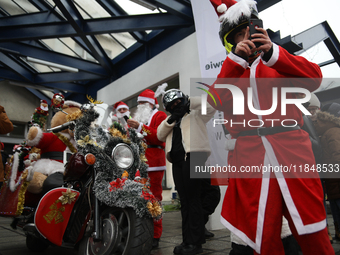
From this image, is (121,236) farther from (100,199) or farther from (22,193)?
(22,193)

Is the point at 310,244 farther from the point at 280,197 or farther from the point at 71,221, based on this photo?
the point at 71,221

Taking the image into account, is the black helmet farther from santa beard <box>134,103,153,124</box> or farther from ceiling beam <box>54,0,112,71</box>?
ceiling beam <box>54,0,112,71</box>

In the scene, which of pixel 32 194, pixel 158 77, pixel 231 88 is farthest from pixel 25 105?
pixel 231 88

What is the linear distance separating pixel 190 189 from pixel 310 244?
145 cm

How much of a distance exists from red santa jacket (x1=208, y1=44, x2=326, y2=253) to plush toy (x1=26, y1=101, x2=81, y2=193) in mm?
1703

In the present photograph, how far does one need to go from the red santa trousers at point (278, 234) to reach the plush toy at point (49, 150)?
1.88 m

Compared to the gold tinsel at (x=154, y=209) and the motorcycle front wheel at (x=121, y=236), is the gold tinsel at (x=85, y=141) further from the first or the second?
the gold tinsel at (x=154, y=209)

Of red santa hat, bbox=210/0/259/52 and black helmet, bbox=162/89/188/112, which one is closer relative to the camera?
red santa hat, bbox=210/0/259/52

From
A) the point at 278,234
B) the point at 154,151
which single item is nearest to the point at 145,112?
the point at 154,151

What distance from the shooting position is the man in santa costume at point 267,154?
1.07 m

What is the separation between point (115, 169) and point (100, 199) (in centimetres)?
25

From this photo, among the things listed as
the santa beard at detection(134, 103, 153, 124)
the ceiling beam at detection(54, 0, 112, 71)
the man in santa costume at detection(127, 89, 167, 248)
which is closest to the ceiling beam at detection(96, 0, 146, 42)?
the ceiling beam at detection(54, 0, 112, 71)

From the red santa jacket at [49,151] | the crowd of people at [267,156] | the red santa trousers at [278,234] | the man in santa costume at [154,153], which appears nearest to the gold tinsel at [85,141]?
the red santa jacket at [49,151]

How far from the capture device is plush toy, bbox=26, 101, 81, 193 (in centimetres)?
259
